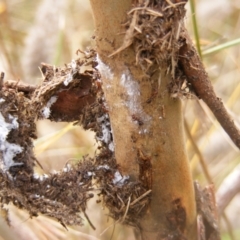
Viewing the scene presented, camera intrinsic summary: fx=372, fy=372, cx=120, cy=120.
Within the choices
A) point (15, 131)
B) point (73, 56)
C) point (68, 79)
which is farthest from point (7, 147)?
point (73, 56)

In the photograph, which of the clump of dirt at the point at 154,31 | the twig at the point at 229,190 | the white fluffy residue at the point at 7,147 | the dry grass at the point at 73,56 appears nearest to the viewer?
the clump of dirt at the point at 154,31

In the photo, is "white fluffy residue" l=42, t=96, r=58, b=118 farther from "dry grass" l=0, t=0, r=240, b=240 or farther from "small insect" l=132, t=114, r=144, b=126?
"dry grass" l=0, t=0, r=240, b=240

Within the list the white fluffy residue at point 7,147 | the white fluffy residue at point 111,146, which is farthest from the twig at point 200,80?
the white fluffy residue at point 7,147

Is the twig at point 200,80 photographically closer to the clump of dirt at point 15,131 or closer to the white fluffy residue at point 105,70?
the white fluffy residue at point 105,70

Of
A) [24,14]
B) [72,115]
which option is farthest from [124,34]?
[24,14]

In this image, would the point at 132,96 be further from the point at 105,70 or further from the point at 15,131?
the point at 15,131

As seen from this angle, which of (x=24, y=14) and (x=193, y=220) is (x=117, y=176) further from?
(x=24, y=14)

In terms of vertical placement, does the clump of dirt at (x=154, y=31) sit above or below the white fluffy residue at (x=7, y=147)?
below
